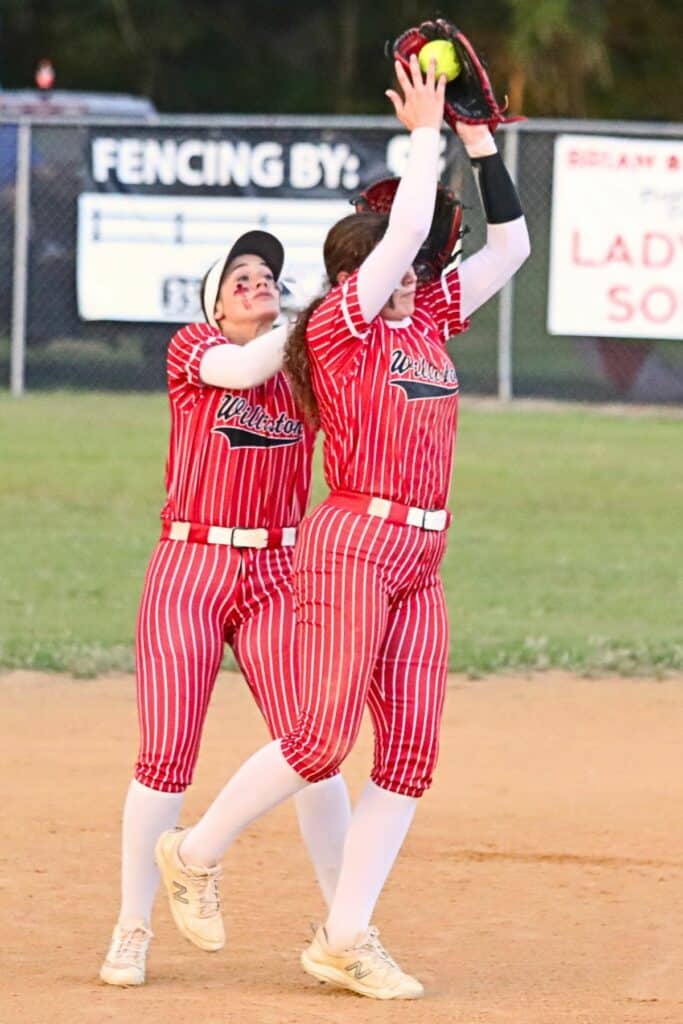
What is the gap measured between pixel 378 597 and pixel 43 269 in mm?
13492

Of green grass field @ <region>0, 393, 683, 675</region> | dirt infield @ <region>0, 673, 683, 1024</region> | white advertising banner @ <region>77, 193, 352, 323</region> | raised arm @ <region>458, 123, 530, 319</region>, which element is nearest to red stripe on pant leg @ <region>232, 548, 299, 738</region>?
dirt infield @ <region>0, 673, 683, 1024</region>

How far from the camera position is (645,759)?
6.61 metres

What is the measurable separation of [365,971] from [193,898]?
0.39 meters

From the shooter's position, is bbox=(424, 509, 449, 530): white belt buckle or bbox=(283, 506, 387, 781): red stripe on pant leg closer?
bbox=(283, 506, 387, 781): red stripe on pant leg

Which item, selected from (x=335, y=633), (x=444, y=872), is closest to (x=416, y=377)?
(x=335, y=633)

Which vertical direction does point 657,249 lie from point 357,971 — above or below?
above

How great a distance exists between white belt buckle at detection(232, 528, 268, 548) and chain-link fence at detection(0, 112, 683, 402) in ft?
39.6

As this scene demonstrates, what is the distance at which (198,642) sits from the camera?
4.20 m

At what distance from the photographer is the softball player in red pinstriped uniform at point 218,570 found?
4184mm

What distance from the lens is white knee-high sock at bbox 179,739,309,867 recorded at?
13.3 feet

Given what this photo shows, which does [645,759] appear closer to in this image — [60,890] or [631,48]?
[60,890]

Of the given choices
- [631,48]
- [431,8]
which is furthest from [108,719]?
[431,8]

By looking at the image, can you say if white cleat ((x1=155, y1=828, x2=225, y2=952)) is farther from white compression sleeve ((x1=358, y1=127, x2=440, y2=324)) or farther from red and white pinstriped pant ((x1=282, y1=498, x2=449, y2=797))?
white compression sleeve ((x1=358, y1=127, x2=440, y2=324))

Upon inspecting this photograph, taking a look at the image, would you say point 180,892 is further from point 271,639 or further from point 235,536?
point 235,536
